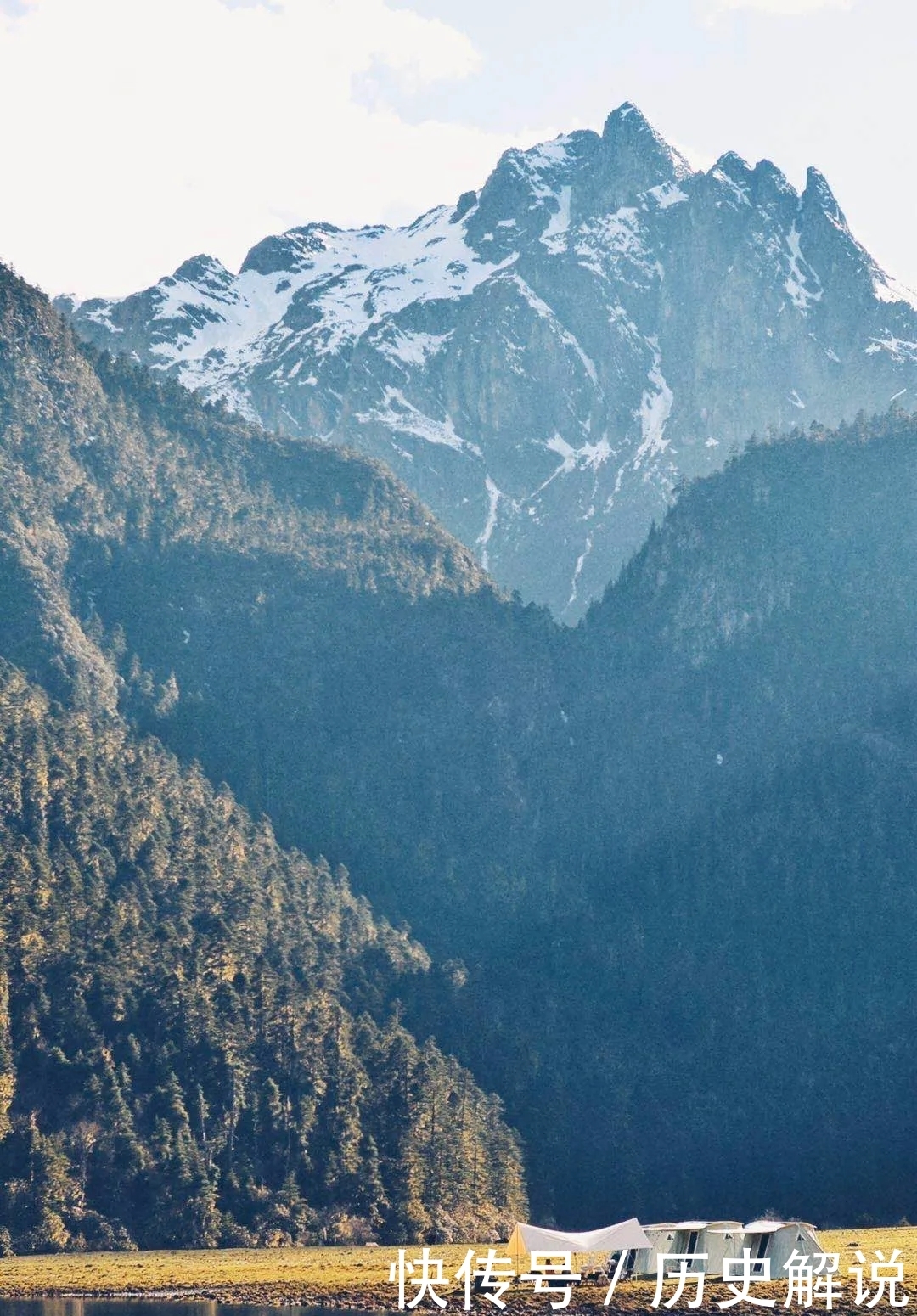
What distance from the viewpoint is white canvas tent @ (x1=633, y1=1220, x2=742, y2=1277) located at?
170000 mm

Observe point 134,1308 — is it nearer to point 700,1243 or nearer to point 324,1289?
point 324,1289

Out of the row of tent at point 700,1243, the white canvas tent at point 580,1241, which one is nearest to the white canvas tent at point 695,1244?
the row of tent at point 700,1243

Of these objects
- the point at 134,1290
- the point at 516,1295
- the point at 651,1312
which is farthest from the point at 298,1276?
the point at 651,1312

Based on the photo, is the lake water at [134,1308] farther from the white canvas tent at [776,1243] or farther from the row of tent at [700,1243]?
the white canvas tent at [776,1243]

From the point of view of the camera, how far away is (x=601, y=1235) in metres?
171

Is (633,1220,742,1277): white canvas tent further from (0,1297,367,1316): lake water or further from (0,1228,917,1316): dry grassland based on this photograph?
(0,1297,367,1316): lake water

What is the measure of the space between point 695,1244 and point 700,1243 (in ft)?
1.55

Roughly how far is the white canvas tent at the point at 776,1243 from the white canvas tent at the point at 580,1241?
8.10 metres

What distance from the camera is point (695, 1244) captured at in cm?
17088

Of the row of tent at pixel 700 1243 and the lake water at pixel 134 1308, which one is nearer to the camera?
the lake water at pixel 134 1308

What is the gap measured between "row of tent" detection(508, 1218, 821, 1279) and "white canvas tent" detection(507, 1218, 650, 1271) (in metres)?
0.07

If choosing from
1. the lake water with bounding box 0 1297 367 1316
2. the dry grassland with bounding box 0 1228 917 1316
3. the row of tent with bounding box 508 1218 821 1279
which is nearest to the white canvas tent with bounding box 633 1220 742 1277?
the row of tent with bounding box 508 1218 821 1279

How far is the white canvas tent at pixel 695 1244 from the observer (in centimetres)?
17000

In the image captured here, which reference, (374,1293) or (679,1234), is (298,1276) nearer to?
(374,1293)
